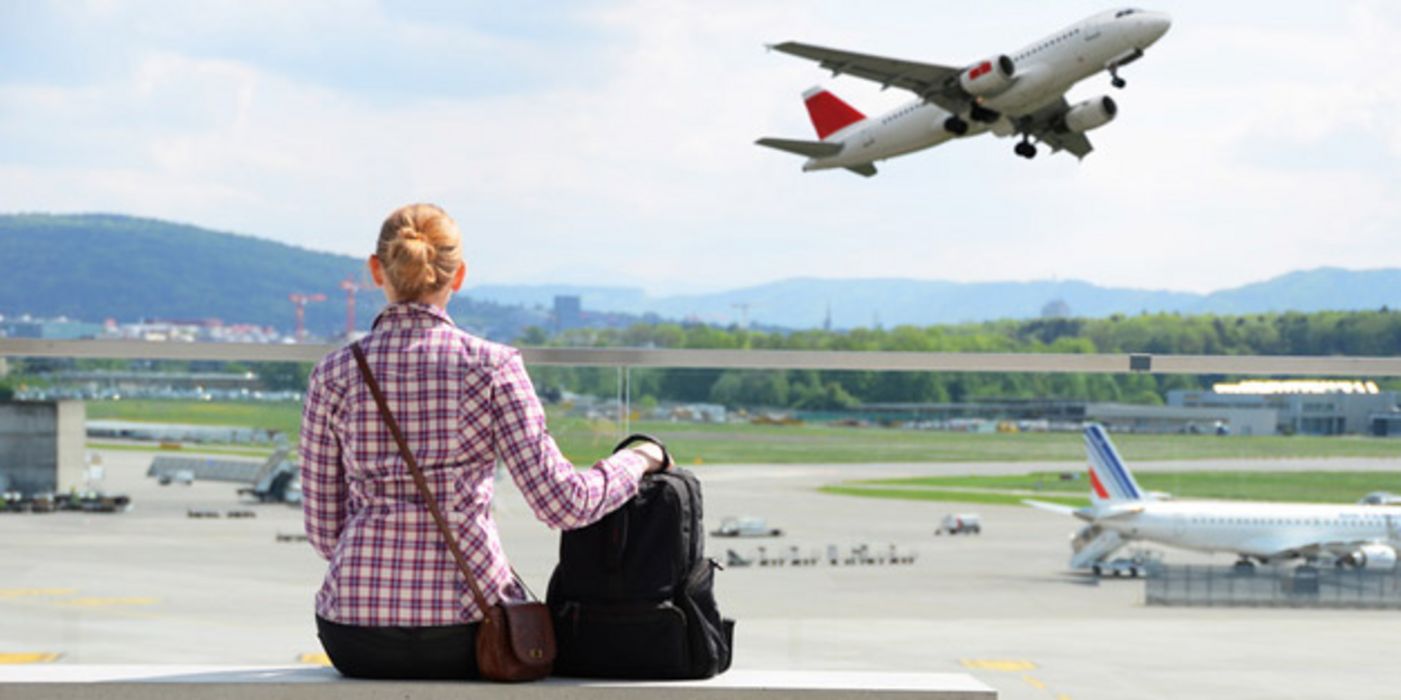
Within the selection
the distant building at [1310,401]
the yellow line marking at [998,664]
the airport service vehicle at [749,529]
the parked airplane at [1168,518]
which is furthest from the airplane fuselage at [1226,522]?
the airport service vehicle at [749,529]

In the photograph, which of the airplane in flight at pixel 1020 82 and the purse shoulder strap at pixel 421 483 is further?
the airplane in flight at pixel 1020 82

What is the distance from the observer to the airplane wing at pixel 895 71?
34.4 meters

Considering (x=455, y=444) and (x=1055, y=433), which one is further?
(x=1055, y=433)

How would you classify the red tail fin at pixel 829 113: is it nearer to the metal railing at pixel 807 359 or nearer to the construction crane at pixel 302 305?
the metal railing at pixel 807 359

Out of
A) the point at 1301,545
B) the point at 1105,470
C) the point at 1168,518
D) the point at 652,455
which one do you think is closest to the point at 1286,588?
the point at 1105,470

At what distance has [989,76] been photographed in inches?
1415

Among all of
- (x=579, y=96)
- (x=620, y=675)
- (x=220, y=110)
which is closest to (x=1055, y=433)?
(x=620, y=675)

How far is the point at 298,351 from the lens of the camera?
381 cm

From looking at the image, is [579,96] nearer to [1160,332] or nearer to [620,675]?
[1160,332]

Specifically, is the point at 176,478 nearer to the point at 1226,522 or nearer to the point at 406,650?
the point at 406,650

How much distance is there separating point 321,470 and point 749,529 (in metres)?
2.33

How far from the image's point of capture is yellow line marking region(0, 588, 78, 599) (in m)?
3.64

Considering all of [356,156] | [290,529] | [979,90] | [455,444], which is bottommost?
[290,529]

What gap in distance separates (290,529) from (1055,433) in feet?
6.16
